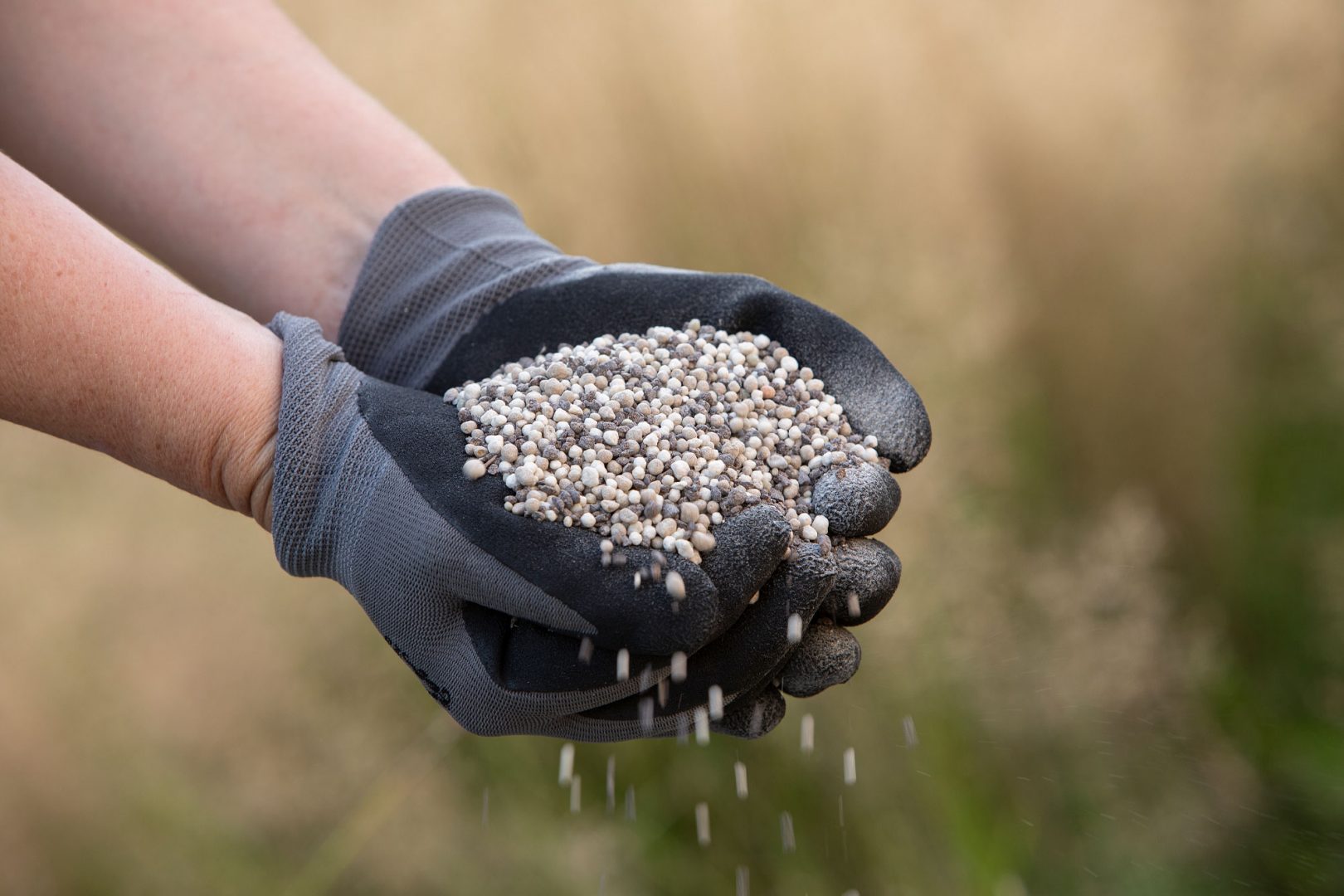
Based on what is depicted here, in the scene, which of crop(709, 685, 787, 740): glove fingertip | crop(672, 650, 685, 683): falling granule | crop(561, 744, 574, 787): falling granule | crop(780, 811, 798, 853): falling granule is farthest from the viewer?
crop(780, 811, 798, 853): falling granule

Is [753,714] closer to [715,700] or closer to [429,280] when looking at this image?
[715,700]

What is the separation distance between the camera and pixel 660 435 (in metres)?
0.75

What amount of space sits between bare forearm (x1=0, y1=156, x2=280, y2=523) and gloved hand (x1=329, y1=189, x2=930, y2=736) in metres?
0.18

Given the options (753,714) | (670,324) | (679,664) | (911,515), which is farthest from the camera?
(911,515)

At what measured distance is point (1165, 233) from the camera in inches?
51.6

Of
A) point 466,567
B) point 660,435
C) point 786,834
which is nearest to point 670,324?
point 660,435

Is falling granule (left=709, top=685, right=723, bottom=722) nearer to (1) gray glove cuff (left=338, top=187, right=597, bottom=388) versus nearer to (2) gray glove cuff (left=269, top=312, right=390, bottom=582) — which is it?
(2) gray glove cuff (left=269, top=312, right=390, bottom=582)

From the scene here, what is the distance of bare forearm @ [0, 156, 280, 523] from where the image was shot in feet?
2.23

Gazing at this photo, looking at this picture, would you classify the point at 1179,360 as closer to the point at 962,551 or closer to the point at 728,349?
the point at 962,551

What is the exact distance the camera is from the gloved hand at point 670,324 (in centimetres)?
71

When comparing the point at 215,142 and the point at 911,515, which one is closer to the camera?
the point at 215,142

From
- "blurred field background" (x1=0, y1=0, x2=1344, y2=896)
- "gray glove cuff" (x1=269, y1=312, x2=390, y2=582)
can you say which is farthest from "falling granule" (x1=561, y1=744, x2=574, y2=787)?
"gray glove cuff" (x1=269, y1=312, x2=390, y2=582)

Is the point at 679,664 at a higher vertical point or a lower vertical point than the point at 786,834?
higher

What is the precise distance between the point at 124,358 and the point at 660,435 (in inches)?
14.8
